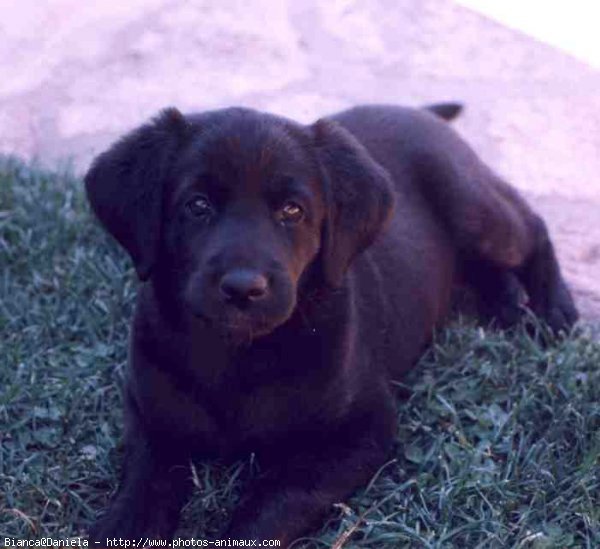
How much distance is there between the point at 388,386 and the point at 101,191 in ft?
3.40

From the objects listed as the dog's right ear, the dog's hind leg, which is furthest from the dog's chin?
the dog's hind leg

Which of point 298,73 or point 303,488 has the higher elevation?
point 303,488

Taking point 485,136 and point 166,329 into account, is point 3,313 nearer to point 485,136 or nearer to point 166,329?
point 166,329

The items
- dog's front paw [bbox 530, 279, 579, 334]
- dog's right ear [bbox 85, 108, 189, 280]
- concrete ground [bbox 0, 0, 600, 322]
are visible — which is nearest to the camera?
dog's right ear [bbox 85, 108, 189, 280]

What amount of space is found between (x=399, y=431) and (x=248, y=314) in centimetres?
86

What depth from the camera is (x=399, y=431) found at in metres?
3.52

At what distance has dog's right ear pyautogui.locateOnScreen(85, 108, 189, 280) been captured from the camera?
306 centimetres

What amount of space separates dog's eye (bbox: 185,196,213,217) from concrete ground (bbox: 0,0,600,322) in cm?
240

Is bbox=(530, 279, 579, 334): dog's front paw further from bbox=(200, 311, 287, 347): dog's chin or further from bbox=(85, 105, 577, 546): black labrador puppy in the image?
bbox=(200, 311, 287, 347): dog's chin

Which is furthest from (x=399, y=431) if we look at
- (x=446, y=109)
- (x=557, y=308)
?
(x=446, y=109)

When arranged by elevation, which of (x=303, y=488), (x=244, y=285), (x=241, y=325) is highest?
(x=244, y=285)

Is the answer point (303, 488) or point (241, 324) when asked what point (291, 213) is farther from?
point (303, 488)

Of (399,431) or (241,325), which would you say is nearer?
(241,325)

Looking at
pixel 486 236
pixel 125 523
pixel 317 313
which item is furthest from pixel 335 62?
pixel 125 523
